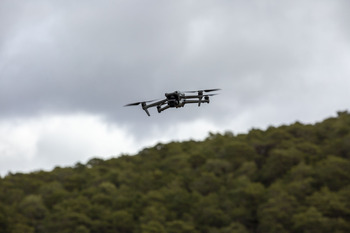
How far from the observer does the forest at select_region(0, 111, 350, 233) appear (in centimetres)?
10044

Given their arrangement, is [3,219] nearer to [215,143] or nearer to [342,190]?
[215,143]

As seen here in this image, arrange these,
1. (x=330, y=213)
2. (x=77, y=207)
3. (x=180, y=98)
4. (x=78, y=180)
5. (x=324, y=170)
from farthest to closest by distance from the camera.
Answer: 1. (x=78, y=180)
2. (x=77, y=207)
3. (x=324, y=170)
4. (x=330, y=213)
5. (x=180, y=98)

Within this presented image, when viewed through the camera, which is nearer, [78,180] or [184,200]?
[184,200]

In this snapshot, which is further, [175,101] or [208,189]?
[208,189]

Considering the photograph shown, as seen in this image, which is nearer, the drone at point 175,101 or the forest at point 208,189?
the drone at point 175,101

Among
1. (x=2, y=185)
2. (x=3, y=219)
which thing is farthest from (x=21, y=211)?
(x=2, y=185)

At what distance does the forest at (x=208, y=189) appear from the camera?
10044 cm

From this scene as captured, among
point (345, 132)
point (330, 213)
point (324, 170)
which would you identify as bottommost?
point (330, 213)

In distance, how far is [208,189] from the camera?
116750 millimetres

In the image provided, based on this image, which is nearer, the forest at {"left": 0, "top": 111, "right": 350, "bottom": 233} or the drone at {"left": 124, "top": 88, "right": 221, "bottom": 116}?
the drone at {"left": 124, "top": 88, "right": 221, "bottom": 116}

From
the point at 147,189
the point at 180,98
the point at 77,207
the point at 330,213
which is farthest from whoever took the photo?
the point at 147,189

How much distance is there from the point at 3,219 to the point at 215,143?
138 feet

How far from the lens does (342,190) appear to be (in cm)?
10069

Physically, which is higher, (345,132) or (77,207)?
(345,132)
